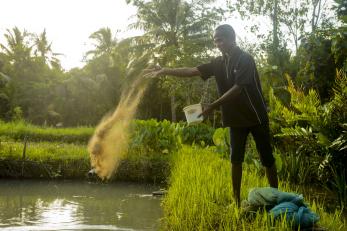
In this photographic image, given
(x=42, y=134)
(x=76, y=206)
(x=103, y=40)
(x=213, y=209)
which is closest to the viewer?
(x=213, y=209)

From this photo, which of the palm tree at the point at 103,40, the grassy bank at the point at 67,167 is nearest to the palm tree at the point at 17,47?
the palm tree at the point at 103,40

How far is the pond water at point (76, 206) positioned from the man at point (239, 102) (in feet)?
6.23

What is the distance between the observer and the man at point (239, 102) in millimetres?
3467

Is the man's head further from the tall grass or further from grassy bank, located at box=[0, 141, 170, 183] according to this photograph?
the tall grass

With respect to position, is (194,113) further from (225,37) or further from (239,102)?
(225,37)

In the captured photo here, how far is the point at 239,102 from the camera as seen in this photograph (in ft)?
11.7

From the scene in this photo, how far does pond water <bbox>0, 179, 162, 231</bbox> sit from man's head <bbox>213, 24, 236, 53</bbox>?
2433mm

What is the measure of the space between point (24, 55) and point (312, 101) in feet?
76.6

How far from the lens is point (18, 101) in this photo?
24.3 metres

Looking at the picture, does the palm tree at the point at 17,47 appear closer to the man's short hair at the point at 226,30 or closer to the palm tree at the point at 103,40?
the palm tree at the point at 103,40

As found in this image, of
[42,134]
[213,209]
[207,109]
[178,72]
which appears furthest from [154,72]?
[42,134]

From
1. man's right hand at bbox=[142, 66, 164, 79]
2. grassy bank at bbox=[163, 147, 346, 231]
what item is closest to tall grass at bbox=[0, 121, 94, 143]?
grassy bank at bbox=[163, 147, 346, 231]

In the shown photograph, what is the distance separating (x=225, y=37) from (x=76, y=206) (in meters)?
3.97

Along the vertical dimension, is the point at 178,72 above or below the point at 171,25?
below
